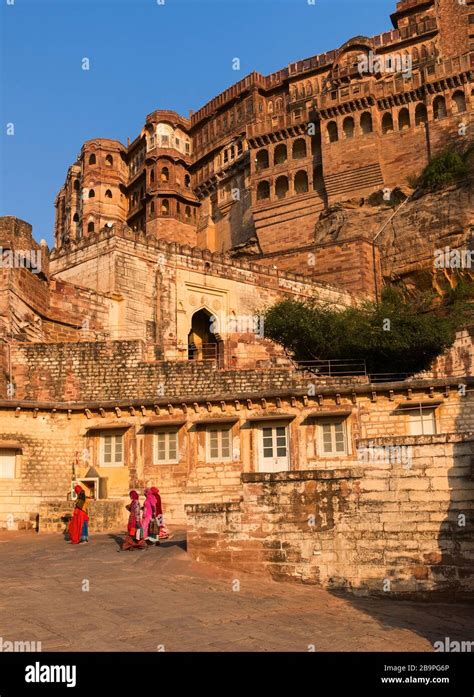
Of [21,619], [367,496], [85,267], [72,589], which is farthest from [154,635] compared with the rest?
[85,267]

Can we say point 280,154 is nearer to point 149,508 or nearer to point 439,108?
point 439,108

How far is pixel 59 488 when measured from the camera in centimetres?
1997

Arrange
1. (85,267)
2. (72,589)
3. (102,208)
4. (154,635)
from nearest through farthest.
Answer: (154,635), (72,589), (85,267), (102,208)

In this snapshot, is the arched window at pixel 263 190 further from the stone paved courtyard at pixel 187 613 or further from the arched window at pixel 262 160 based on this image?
the stone paved courtyard at pixel 187 613

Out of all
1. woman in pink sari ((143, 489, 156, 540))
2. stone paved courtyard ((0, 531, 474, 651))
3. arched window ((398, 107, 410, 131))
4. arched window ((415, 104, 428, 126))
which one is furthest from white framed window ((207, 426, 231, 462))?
arched window ((398, 107, 410, 131))

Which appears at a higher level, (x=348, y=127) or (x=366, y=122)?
(x=366, y=122)

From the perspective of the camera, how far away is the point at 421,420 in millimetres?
20156

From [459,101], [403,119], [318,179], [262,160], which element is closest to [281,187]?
[262,160]

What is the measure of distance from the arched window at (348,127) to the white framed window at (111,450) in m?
31.8

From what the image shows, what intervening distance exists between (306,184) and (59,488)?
33.4 meters

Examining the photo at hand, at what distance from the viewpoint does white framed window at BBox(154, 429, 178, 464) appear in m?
20.3

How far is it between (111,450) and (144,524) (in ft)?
21.3

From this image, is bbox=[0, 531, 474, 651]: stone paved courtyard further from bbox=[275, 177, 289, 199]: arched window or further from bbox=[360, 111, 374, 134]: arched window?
bbox=[275, 177, 289, 199]: arched window
